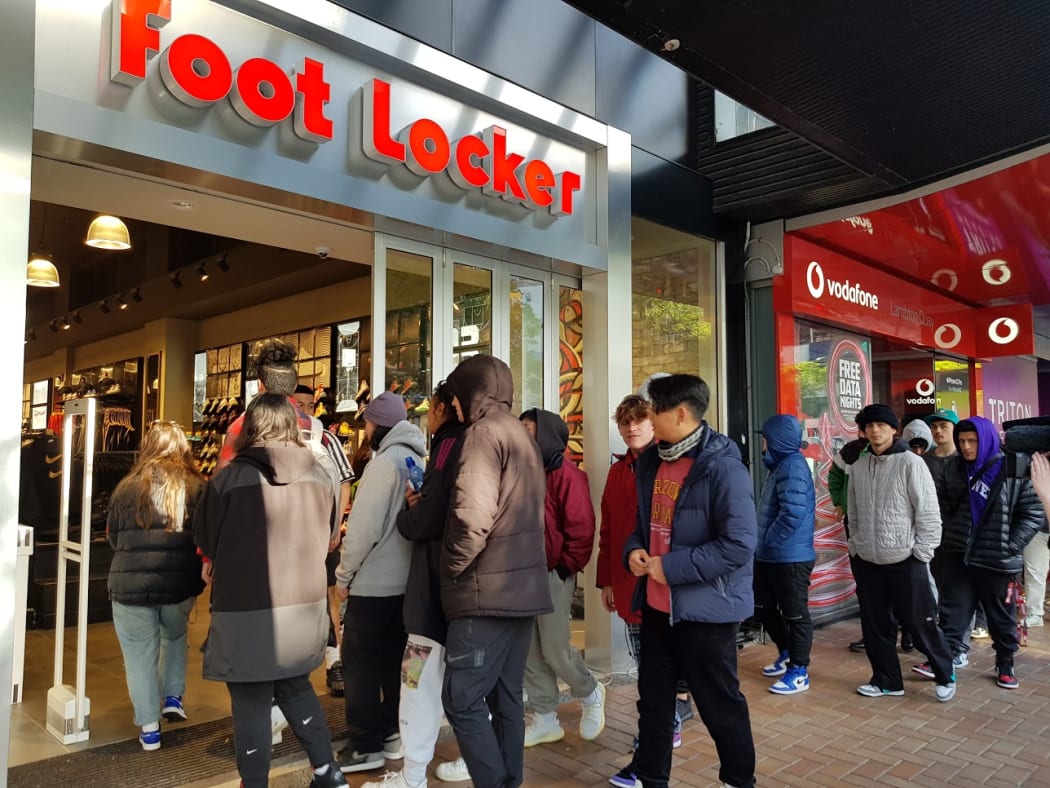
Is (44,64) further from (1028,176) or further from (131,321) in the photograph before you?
(131,321)

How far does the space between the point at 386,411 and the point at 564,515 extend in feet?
3.34

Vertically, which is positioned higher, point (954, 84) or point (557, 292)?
point (954, 84)

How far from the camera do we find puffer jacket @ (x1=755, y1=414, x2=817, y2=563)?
16.9 feet

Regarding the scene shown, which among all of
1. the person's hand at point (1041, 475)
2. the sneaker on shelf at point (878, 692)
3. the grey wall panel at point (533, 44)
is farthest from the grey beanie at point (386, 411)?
the sneaker on shelf at point (878, 692)

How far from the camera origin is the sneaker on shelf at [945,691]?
16.2ft

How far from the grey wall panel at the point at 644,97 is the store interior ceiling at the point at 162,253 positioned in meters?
2.10

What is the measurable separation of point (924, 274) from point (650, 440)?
660cm

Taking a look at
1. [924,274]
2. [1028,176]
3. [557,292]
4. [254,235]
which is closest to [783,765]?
[557,292]

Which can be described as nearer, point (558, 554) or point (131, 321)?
point (558, 554)

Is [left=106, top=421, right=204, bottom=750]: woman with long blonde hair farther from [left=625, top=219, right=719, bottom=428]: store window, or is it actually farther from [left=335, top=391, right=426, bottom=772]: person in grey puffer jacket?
[left=625, top=219, right=719, bottom=428]: store window

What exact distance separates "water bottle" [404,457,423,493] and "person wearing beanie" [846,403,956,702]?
9.94ft

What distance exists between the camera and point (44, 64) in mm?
3258

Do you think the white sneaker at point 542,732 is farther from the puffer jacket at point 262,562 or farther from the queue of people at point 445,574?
the puffer jacket at point 262,562

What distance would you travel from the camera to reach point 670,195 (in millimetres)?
6332
